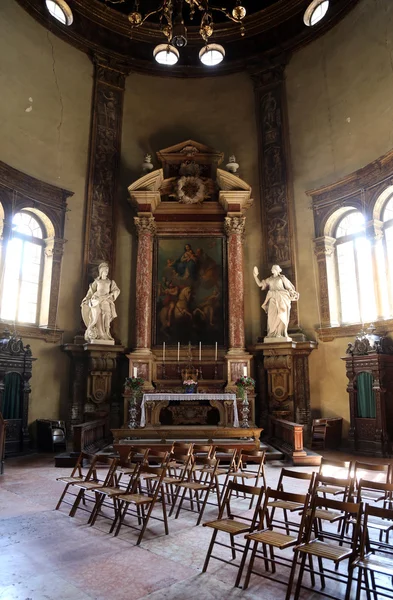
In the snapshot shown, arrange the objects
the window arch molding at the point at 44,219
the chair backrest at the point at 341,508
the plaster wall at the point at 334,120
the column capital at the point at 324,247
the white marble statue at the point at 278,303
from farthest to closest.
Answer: the column capital at the point at 324,247
the white marble statue at the point at 278,303
the plaster wall at the point at 334,120
the window arch molding at the point at 44,219
the chair backrest at the point at 341,508

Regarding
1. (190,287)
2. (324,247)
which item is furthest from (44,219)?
(324,247)

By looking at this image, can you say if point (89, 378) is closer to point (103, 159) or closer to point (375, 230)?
point (103, 159)

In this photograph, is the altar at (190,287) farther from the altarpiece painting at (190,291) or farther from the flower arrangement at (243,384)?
the flower arrangement at (243,384)

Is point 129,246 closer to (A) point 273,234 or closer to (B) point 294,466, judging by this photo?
(A) point 273,234

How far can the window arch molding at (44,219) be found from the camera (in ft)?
38.2

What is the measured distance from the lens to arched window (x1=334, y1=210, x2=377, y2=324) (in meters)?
12.1

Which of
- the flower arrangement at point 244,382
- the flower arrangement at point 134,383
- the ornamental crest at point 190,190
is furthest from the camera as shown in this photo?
the ornamental crest at point 190,190

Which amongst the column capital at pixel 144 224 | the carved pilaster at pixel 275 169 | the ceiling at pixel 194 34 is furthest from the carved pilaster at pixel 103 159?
the carved pilaster at pixel 275 169

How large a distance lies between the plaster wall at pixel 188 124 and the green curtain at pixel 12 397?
495cm

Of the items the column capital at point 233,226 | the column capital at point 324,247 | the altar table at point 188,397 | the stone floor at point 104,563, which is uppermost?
the column capital at point 233,226

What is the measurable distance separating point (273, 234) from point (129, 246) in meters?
4.40

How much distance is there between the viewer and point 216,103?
15.3m

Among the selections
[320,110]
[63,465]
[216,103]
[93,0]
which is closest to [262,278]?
[320,110]

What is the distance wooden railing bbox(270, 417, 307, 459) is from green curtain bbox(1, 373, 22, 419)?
6.22 m
